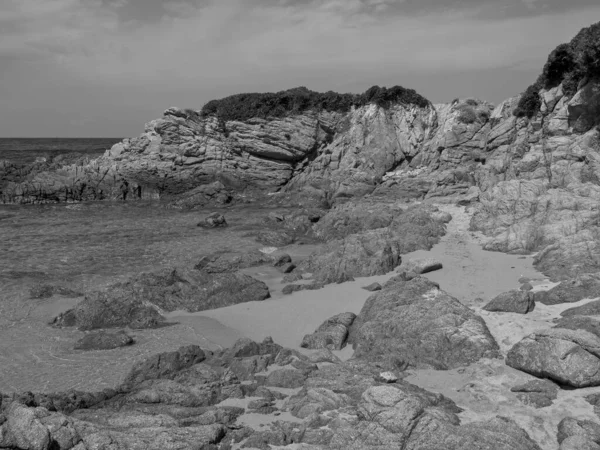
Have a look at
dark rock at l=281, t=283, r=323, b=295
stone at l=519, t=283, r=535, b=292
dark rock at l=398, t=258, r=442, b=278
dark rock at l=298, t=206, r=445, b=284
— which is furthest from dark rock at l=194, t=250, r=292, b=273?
stone at l=519, t=283, r=535, b=292

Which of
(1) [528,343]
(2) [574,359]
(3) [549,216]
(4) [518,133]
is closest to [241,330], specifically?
(1) [528,343]

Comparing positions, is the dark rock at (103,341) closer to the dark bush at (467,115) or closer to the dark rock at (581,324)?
the dark rock at (581,324)

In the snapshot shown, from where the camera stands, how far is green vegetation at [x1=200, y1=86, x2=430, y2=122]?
Result: 4781 centimetres

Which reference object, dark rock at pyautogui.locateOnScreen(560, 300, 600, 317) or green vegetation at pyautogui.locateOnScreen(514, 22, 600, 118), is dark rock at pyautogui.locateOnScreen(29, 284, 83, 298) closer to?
dark rock at pyautogui.locateOnScreen(560, 300, 600, 317)

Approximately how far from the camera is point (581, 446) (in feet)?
26.0

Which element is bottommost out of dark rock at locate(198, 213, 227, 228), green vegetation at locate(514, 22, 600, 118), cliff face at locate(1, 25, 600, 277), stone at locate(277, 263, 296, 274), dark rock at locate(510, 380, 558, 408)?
dark rock at locate(510, 380, 558, 408)

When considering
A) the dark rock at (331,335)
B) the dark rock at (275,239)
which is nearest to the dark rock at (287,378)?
the dark rock at (331,335)

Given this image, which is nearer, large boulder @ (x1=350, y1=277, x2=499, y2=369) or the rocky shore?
the rocky shore

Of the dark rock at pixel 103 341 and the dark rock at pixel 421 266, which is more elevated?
the dark rock at pixel 421 266

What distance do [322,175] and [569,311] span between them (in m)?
33.6

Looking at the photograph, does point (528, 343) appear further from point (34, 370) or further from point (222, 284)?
point (34, 370)

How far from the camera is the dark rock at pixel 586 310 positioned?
1263 centimetres

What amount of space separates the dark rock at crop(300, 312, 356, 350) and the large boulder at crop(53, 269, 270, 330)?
4214 mm

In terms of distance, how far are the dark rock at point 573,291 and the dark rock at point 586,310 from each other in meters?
0.75
